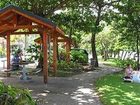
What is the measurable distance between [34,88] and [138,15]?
49.0ft

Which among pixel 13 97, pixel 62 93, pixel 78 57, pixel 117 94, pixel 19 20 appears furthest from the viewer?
pixel 78 57

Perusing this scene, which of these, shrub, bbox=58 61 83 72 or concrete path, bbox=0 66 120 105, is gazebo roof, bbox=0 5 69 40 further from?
shrub, bbox=58 61 83 72

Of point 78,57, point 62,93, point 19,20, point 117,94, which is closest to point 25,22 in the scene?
point 19,20

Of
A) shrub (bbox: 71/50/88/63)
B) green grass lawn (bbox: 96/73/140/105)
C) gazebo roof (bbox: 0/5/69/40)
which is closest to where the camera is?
green grass lawn (bbox: 96/73/140/105)

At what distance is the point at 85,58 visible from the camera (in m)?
33.3

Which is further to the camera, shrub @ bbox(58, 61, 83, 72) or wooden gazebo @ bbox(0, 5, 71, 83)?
shrub @ bbox(58, 61, 83, 72)

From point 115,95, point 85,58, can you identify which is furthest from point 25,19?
point 85,58

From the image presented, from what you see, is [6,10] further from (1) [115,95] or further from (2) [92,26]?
(2) [92,26]

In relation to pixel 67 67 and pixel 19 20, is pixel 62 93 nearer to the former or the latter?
pixel 19 20

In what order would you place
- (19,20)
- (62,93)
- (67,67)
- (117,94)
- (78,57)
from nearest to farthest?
(117,94) → (62,93) → (19,20) → (67,67) → (78,57)

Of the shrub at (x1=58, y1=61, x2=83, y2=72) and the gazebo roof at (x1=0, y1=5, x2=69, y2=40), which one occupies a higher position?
the gazebo roof at (x1=0, y1=5, x2=69, y2=40)

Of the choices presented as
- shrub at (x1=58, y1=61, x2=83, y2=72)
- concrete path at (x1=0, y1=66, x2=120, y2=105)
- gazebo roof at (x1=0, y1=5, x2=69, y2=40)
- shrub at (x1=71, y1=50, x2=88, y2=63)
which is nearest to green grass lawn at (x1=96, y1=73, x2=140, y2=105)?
concrete path at (x1=0, y1=66, x2=120, y2=105)

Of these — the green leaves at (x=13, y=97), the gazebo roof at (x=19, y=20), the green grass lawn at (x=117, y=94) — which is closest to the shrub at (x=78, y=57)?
the gazebo roof at (x=19, y=20)

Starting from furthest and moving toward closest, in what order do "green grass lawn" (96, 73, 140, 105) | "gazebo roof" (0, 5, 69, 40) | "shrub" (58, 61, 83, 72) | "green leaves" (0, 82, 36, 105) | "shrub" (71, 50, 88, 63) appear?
"shrub" (71, 50, 88, 63) → "shrub" (58, 61, 83, 72) → "gazebo roof" (0, 5, 69, 40) → "green grass lawn" (96, 73, 140, 105) → "green leaves" (0, 82, 36, 105)
